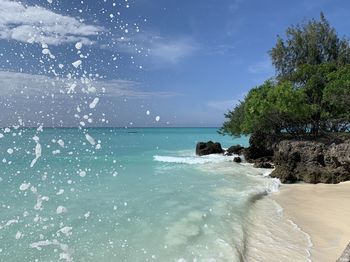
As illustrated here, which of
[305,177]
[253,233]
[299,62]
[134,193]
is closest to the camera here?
[253,233]

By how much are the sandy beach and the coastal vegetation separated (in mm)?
9752

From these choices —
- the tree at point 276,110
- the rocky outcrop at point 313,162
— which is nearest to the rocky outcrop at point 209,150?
the tree at point 276,110

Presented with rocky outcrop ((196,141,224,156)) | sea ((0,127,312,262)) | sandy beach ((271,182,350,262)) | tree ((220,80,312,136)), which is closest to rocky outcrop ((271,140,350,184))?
sandy beach ((271,182,350,262))

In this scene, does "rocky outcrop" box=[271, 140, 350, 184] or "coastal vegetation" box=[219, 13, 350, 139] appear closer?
"rocky outcrop" box=[271, 140, 350, 184]

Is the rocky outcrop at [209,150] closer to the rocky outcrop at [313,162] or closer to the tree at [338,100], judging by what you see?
the tree at [338,100]

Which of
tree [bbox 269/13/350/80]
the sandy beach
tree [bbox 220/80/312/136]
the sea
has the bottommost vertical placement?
the sea

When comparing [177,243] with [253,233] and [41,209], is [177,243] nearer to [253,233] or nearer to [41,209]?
[253,233]

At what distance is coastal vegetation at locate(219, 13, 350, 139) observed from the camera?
29062mm

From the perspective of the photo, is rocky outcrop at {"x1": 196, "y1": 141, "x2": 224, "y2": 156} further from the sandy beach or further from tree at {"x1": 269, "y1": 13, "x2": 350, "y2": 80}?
the sandy beach

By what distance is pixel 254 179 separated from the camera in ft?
78.1

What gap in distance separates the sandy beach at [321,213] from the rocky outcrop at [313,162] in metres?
1.04

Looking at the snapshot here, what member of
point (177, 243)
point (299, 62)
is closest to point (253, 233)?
point (177, 243)

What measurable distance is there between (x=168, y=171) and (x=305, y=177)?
10.9 metres

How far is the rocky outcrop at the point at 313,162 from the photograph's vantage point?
2180cm
